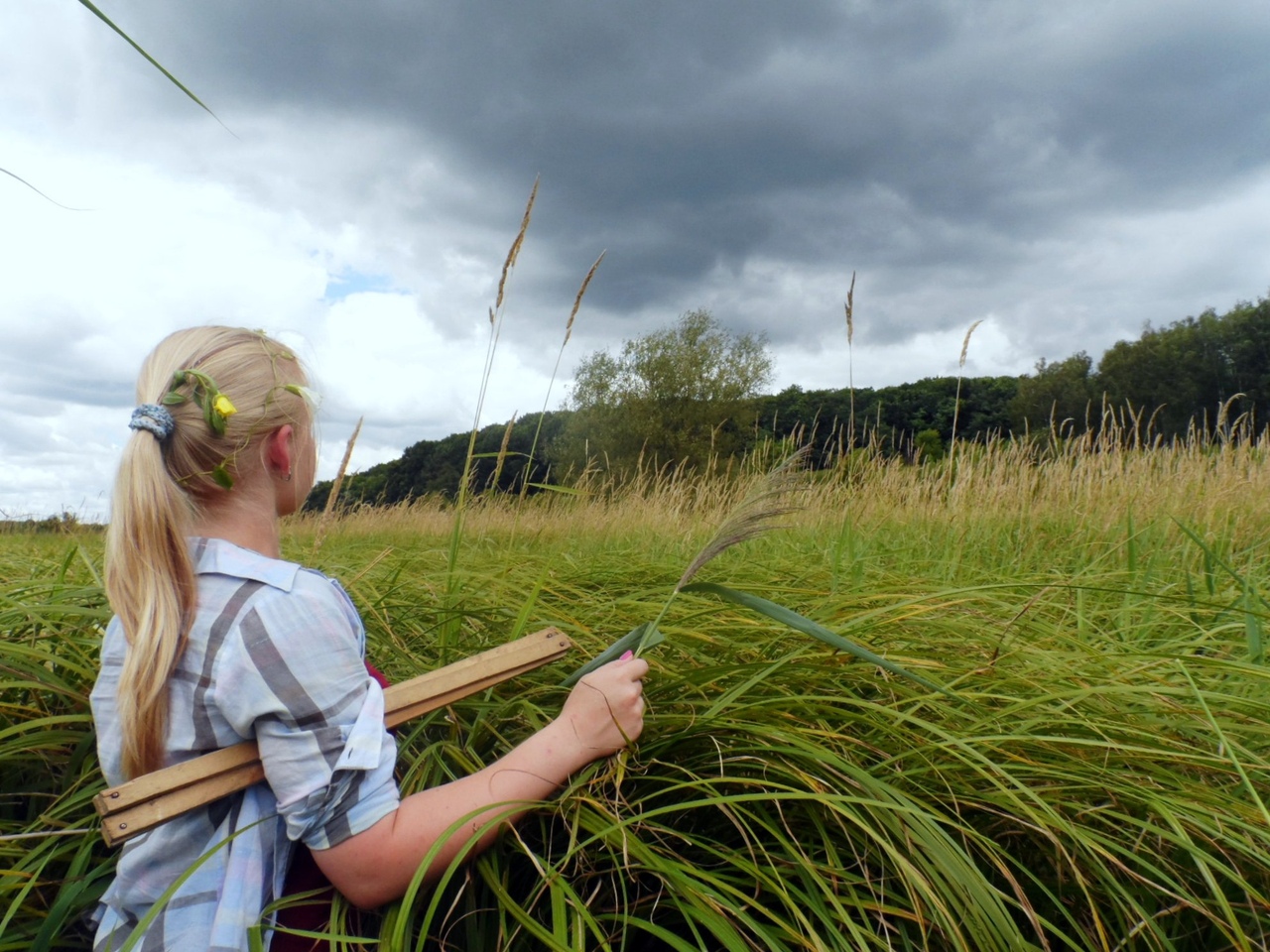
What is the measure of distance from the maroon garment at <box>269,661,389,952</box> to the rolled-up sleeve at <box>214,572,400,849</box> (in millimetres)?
145

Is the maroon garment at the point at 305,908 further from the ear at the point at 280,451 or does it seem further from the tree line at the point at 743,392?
the tree line at the point at 743,392

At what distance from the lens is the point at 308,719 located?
3.56 feet

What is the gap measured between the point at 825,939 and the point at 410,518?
1032 cm

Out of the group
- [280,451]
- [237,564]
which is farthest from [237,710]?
[280,451]

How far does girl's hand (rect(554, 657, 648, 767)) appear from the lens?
3.92 ft

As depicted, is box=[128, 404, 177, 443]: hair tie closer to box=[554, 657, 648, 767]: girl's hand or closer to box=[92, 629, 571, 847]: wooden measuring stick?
box=[92, 629, 571, 847]: wooden measuring stick

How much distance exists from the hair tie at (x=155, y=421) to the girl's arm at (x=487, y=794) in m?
0.69

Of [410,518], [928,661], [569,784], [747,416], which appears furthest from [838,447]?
[747,416]

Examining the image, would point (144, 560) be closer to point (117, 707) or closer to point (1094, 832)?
point (117, 707)

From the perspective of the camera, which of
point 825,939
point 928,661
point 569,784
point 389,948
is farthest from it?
point 928,661

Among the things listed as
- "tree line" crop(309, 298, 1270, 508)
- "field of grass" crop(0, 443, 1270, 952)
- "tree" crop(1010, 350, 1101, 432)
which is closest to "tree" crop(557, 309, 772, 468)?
"tree line" crop(309, 298, 1270, 508)

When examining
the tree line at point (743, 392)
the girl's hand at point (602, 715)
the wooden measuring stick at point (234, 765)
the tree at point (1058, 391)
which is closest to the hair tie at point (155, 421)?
the wooden measuring stick at point (234, 765)

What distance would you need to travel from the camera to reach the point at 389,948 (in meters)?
0.99

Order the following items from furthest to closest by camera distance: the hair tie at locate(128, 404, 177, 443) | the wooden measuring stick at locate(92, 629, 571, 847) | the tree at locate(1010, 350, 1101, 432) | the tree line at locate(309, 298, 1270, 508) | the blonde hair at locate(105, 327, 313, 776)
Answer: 1. the tree at locate(1010, 350, 1101, 432)
2. the tree line at locate(309, 298, 1270, 508)
3. the hair tie at locate(128, 404, 177, 443)
4. the blonde hair at locate(105, 327, 313, 776)
5. the wooden measuring stick at locate(92, 629, 571, 847)
